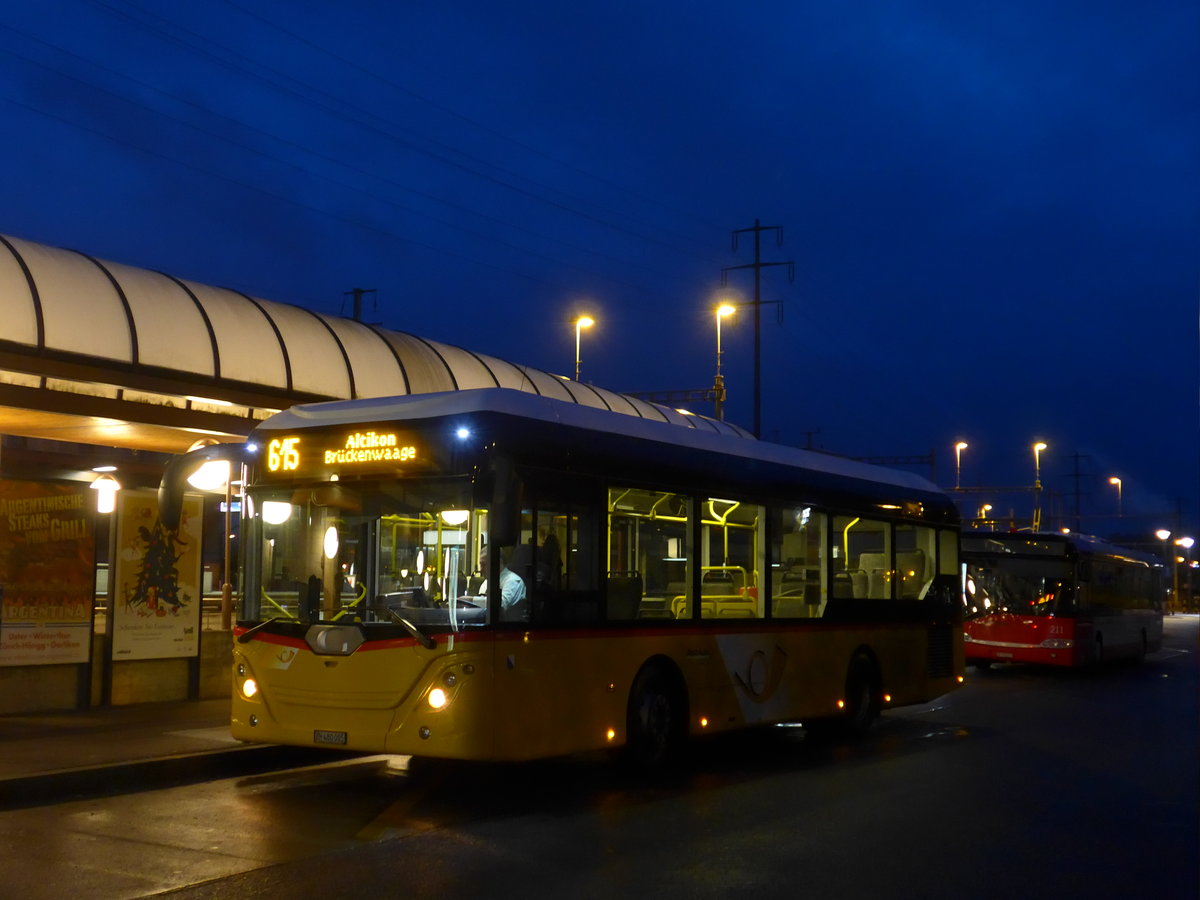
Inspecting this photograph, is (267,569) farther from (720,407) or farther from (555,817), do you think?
(720,407)

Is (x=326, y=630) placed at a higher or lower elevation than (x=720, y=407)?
lower

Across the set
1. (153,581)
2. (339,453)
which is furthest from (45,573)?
(339,453)

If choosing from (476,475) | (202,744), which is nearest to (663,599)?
(476,475)

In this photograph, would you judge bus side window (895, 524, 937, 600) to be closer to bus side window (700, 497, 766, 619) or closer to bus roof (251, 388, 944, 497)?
bus roof (251, 388, 944, 497)

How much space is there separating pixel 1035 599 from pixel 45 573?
20261mm

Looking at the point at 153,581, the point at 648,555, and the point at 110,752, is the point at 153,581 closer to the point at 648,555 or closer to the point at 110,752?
the point at 110,752

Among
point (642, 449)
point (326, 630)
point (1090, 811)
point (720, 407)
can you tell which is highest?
point (720, 407)

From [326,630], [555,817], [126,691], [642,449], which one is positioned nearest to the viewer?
[555,817]

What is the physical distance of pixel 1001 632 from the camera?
1124 inches

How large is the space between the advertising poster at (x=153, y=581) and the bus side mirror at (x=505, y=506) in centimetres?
684

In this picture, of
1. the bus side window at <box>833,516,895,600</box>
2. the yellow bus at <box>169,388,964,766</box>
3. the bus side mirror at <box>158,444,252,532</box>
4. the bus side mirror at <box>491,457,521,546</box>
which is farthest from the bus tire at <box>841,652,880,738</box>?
the bus side mirror at <box>158,444,252,532</box>

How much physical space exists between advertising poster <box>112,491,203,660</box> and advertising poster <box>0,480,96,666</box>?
481mm

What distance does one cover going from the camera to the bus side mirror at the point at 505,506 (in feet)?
33.1

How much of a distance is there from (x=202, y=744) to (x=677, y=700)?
4.49m
